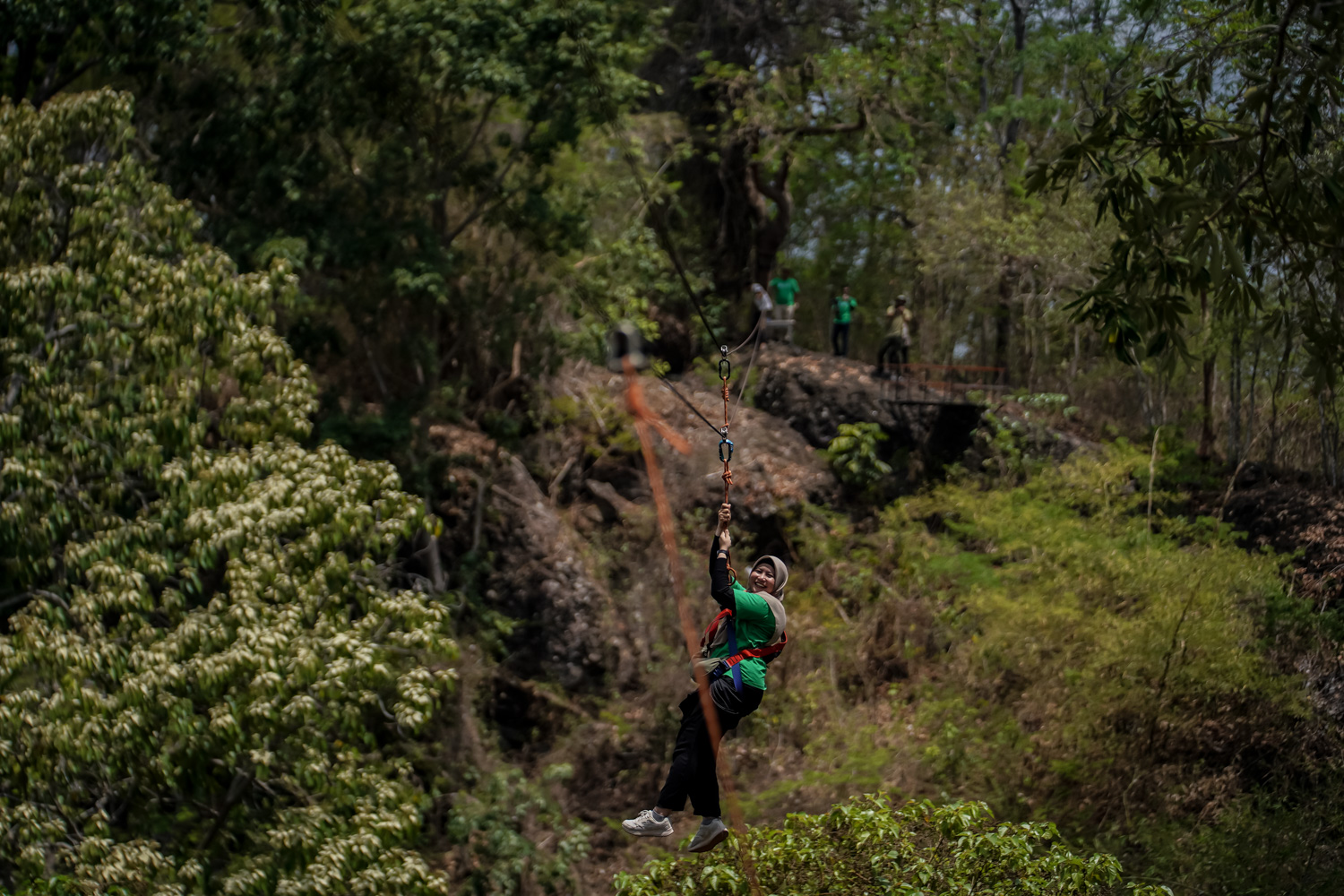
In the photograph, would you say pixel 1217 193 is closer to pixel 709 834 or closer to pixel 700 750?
pixel 700 750

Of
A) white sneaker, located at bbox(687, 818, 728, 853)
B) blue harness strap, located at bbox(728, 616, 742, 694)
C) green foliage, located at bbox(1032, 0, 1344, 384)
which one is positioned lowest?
white sneaker, located at bbox(687, 818, 728, 853)

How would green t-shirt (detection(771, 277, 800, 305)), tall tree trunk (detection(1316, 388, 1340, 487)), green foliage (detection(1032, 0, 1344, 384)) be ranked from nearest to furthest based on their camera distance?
green foliage (detection(1032, 0, 1344, 384))
tall tree trunk (detection(1316, 388, 1340, 487))
green t-shirt (detection(771, 277, 800, 305))

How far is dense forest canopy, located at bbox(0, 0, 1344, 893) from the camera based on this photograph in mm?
8609

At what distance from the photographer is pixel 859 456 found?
1619 cm

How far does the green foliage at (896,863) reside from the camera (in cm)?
774

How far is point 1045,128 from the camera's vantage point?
18266 millimetres

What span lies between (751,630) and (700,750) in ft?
1.88

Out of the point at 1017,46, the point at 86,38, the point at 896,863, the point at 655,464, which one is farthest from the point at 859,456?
the point at 86,38

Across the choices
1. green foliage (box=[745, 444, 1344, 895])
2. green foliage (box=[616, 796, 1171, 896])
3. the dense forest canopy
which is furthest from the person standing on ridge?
green foliage (box=[616, 796, 1171, 896])

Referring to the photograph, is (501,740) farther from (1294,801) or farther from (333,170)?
(1294,801)

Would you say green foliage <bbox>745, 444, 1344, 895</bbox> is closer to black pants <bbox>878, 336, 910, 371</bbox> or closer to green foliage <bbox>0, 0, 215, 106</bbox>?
black pants <bbox>878, 336, 910, 371</bbox>

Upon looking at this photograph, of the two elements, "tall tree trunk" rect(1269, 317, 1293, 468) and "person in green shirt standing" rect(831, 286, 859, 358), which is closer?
"tall tree trunk" rect(1269, 317, 1293, 468)

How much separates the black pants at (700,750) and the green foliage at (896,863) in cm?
256

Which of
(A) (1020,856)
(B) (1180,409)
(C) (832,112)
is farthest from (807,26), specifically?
(A) (1020,856)
